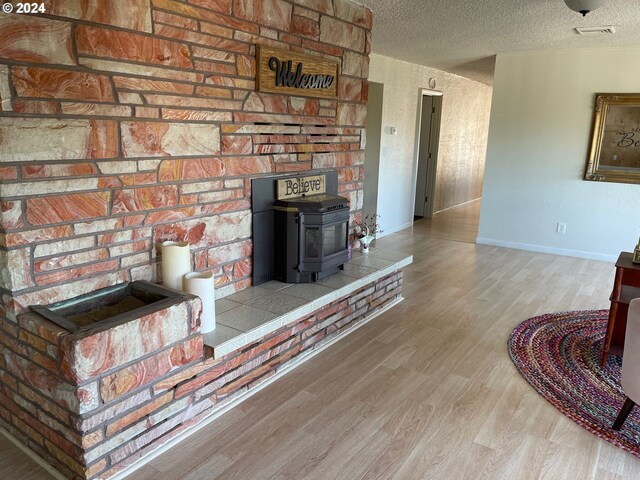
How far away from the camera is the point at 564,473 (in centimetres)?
202

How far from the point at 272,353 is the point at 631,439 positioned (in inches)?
70.8

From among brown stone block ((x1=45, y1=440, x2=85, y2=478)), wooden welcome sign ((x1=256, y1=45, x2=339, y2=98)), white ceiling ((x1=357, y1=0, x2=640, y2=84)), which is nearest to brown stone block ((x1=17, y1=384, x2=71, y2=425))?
brown stone block ((x1=45, y1=440, x2=85, y2=478))

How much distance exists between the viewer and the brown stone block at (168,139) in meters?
2.21

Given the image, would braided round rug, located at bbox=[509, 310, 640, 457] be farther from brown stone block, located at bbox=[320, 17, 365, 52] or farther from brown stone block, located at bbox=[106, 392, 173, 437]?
brown stone block, located at bbox=[320, 17, 365, 52]

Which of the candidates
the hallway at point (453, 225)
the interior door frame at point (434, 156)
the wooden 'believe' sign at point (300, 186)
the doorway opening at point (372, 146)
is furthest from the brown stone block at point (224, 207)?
the interior door frame at point (434, 156)

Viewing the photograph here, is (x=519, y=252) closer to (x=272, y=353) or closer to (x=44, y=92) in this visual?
(x=272, y=353)

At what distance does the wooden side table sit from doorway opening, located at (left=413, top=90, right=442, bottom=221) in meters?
4.33

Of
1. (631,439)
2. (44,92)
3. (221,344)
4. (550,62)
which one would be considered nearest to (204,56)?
(44,92)

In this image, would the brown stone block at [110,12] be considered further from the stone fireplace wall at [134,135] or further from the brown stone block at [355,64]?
the brown stone block at [355,64]

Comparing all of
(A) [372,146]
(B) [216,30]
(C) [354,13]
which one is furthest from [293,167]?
(A) [372,146]

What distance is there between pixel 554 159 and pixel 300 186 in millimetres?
3491

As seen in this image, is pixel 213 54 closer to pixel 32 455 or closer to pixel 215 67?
pixel 215 67

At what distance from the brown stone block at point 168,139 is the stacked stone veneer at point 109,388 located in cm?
76

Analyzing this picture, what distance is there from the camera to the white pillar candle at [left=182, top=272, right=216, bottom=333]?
2289 millimetres
